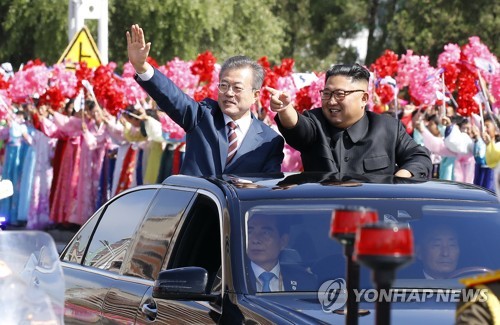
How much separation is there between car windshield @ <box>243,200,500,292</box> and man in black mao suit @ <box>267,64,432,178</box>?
1376 mm

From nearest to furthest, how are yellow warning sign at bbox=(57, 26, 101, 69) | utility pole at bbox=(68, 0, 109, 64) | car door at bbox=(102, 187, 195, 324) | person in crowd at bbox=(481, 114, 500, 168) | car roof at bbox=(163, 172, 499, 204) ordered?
car roof at bbox=(163, 172, 499, 204) → car door at bbox=(102, 187, 195, 324) → person in crowd at bbox=(481, 114, 500, 168) → yellow warning sign at bbox=(57, 26, 101, 69) → utility pole at bbox=(68, 0, 109, 64)

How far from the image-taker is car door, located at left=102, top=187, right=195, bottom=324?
6.53m

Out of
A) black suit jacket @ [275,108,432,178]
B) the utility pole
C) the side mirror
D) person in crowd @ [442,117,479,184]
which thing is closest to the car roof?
the side mirror

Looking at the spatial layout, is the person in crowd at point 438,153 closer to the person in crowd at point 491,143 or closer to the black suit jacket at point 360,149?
the person in crowd at point 491,143

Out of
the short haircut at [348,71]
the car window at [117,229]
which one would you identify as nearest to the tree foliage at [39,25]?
the short haircut at [348,71]

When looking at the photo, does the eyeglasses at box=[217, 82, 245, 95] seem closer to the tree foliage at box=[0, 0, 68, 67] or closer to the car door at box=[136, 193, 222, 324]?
the car door at box=[136, 193, 222, 324]

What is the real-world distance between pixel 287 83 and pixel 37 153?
5875 mm

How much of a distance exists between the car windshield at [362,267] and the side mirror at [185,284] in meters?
0.19

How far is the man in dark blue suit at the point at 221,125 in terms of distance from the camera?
7.82 m

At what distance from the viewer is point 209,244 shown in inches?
251

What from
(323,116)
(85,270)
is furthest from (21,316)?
(323,116)

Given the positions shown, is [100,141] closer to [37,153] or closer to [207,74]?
[37,153]

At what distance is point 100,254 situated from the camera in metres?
7.35

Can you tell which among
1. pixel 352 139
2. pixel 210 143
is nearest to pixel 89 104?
pixel 210 143
